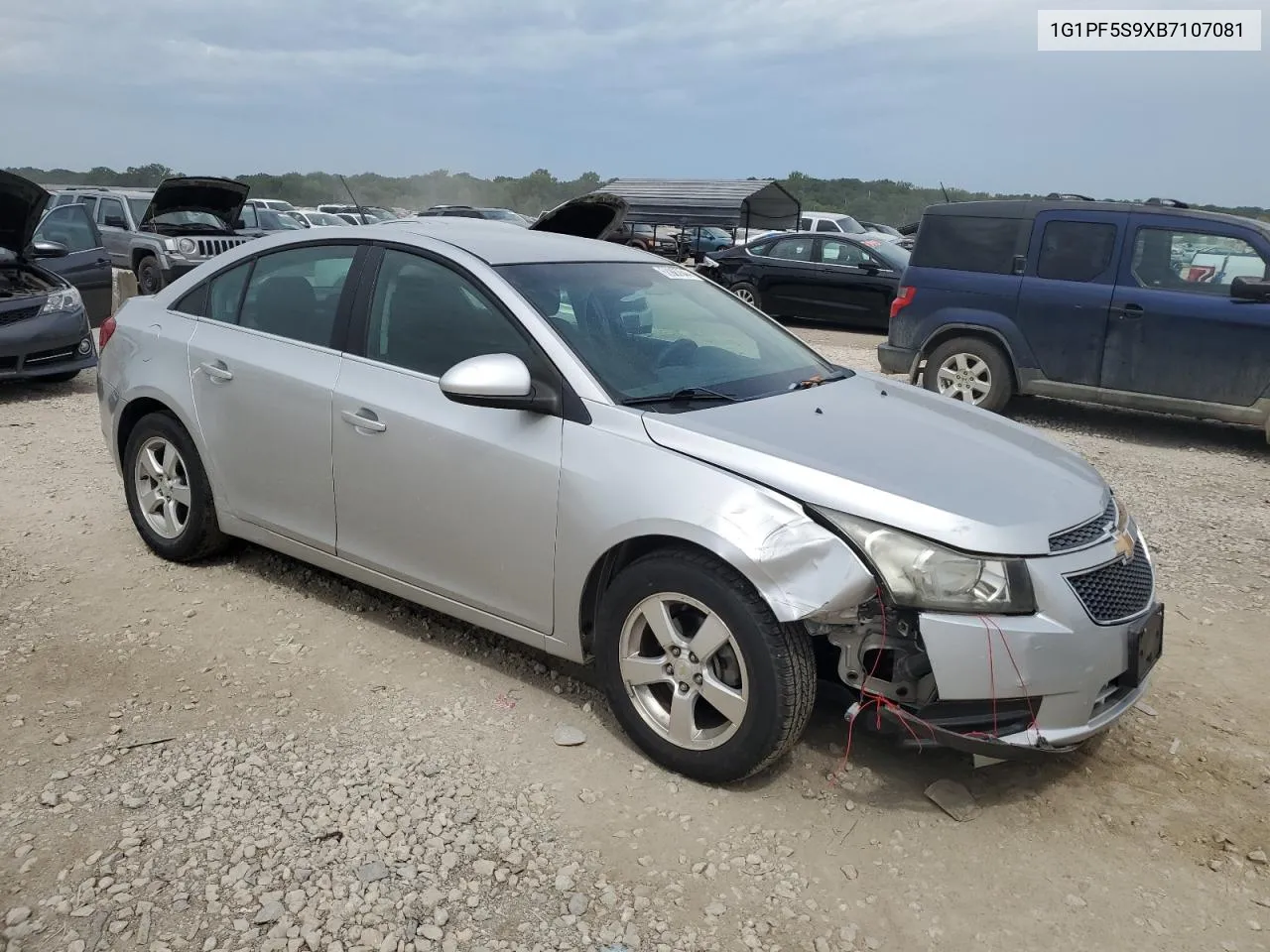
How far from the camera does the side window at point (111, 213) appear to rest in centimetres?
1808

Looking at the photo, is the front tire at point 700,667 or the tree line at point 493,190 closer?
the front tire at point 700,667

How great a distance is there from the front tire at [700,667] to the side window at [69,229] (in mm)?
10237

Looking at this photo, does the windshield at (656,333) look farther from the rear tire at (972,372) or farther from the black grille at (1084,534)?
the rear tire at (972,372)

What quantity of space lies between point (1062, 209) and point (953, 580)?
683cm

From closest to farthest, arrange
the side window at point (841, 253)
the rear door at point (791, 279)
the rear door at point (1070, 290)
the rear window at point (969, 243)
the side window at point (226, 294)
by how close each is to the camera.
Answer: the side window at point (226, 294), the rear door at point (1070, 290), the rear window at point (969, 243), the side window at point (841, 253), the rear door at point (791, 279)

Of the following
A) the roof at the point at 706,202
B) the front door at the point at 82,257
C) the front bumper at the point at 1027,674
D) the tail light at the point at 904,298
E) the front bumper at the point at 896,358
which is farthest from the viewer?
the roof at the point at 706,202

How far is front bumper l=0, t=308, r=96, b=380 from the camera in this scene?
8.64 m

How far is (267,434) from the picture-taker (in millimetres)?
4133

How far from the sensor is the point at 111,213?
18.2 meters

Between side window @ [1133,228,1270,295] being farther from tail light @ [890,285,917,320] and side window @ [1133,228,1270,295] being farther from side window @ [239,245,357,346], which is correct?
side window @ [239,245,357,346]

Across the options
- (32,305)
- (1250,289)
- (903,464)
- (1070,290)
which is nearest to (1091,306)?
(1070,290)

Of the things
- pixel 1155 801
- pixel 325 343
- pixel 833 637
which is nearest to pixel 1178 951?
pixel 1155 801

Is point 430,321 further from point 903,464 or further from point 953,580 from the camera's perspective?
point 953,580

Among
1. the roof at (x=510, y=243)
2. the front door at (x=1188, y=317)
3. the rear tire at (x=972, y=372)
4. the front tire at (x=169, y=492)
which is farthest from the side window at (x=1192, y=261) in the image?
the front tire at (x=169, y=492)
